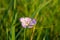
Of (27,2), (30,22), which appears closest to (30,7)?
(27,2)

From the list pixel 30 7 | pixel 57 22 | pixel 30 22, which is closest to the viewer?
pixel 30 22

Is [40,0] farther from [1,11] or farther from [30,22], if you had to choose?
[30,22]

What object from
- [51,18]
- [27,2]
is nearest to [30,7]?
[27,2]

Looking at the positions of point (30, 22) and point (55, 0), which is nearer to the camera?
point (30, 22)

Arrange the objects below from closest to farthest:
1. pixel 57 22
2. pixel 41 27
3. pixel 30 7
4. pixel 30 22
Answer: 1. pixel 30 22
2. pixel 41 27
3. pixel 57 22
4. pixel 30 7

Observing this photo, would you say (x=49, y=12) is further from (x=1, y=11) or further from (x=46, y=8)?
(x=1, y=11)

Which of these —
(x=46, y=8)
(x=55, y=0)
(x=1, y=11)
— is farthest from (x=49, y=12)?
(x=1, y=11)

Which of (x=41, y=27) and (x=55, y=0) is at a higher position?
(x=55, y=0)

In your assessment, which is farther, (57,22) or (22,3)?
(22,3)

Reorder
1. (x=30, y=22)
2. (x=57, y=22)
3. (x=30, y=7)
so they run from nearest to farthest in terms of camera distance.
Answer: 1. (x=30, y=22)
2. (x=57, y=22)
3. (x=30, y=7)
